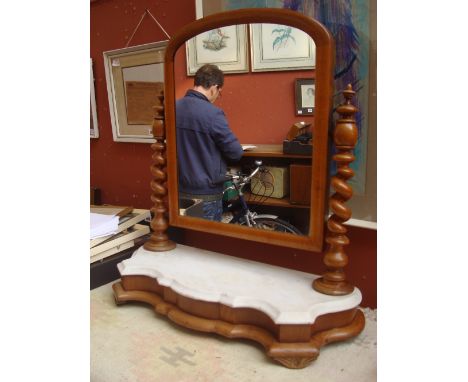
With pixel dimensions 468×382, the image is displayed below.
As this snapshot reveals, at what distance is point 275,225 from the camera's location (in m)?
0.75

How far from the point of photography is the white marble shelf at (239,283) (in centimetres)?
65

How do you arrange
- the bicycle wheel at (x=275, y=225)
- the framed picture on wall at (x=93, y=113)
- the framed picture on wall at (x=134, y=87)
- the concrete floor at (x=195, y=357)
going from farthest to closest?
the framed picture on wall at (x=93, y=113) < the framed picture on wall at (x=134, y=87) < the bicycle wheel at (x=275, y=225) < the concrete floor at (x=195, y=357)

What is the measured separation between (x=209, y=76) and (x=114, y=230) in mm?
432

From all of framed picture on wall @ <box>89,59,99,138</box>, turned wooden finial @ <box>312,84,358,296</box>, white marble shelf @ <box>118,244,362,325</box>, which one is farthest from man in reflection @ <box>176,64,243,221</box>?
framed picture on wall @ <box>89,59,99,138</box>

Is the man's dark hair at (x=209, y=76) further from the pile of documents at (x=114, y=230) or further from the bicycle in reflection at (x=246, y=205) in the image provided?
the pile of documents at (x=114, y=230)

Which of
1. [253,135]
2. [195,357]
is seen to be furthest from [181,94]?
[195,357]

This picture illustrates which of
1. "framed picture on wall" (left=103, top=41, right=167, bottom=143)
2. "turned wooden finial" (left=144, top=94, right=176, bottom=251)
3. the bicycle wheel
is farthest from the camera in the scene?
"framed picture on wall" (left=103, top=41, right=167, bottom=143)

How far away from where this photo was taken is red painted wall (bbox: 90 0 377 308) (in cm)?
74

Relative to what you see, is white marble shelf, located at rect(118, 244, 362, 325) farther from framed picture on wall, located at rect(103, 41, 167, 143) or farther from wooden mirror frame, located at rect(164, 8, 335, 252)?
framed picture on wall, located at rect(103, 41, 167, 143)

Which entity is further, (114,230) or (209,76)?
(114,230)

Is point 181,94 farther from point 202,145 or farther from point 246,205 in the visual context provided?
point 246,205

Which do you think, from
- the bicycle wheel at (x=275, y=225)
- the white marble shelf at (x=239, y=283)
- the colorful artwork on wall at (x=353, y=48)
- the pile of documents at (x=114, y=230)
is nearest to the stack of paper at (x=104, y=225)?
the pile of documents at (x=114, y=230)
